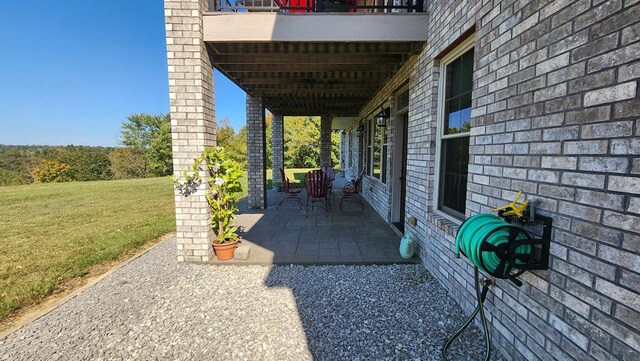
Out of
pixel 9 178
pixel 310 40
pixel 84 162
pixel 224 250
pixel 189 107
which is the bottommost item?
pixel 9 178

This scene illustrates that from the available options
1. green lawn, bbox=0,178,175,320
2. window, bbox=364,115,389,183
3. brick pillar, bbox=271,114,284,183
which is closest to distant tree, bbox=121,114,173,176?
green lawn, bbox=0,178,175,320

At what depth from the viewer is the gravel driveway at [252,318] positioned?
1942mm

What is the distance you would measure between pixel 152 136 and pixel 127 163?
497 cm

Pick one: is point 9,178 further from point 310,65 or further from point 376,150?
point 376,150

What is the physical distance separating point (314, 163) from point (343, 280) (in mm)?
23129

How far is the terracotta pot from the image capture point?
137 inches

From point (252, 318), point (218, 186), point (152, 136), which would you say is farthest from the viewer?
point (152, 136)

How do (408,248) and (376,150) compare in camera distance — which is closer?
(408,248)

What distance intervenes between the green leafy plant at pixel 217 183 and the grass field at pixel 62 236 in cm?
158

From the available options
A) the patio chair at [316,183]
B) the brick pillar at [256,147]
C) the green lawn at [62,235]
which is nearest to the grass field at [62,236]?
the green lawn at [62,235]

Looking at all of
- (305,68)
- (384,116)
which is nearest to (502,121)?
(305,68)

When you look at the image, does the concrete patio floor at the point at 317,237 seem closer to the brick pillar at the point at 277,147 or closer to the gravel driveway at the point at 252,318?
the gravel driveway at the point at 252,318

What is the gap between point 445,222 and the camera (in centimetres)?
274

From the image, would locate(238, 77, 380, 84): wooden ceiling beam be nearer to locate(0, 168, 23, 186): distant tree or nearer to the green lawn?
the green lawn
